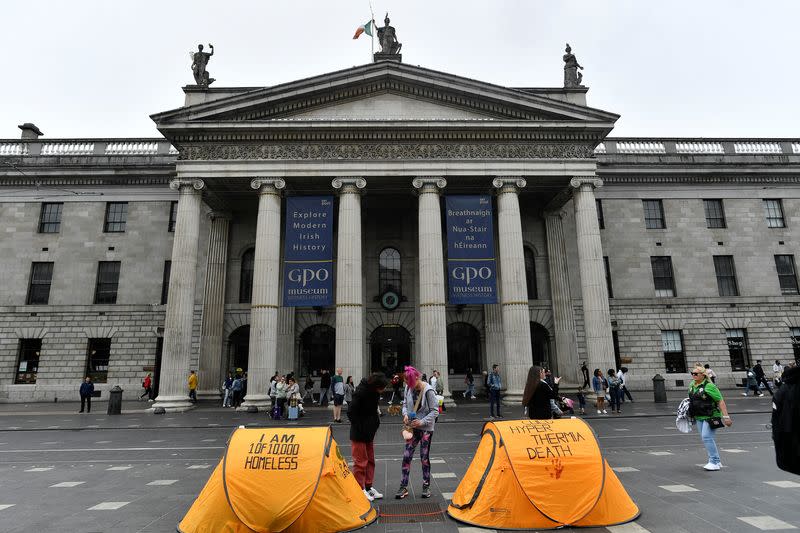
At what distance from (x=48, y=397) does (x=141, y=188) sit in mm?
13317

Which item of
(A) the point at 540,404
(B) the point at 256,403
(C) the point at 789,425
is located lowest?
(B) the point at 256,403

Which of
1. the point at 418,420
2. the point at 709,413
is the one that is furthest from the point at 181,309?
the point at 709,413

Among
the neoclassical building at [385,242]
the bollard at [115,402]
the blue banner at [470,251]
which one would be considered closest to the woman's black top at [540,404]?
the neoclassical building at [385,242]

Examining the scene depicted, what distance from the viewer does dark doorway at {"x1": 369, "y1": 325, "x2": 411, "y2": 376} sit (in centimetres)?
2670

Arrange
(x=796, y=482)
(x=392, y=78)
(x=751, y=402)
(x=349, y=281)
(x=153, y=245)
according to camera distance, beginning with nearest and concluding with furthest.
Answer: (x=796, y=482) → (x=751, y=402) → (x=349, y=281) → (x=392, y=78) → (x=153, y=245)

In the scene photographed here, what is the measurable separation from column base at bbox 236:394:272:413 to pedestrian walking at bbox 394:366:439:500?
1495cm

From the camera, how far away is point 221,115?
22.9 metres

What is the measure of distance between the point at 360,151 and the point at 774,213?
2732 cm

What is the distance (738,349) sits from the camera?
27.8 m

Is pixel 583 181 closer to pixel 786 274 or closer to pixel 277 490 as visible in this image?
pixel 786 274

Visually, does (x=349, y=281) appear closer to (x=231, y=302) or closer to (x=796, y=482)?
(x=231, y=302)

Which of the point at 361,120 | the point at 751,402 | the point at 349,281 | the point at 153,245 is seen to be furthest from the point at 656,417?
the point at 153,245

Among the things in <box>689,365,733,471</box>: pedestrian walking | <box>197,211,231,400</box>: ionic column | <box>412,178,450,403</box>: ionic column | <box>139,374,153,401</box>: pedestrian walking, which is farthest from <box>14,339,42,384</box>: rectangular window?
<box>689,365,733,471</box>: pedestrian walking

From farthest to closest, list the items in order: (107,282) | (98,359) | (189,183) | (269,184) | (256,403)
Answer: (107,282) → (98,359) → (269,184) → (189,183) → (256,403)
